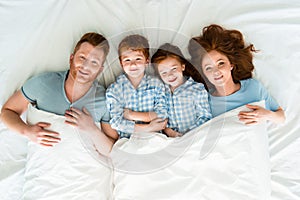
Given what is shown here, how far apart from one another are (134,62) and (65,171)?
0.42 metres

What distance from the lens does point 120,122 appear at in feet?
4.06

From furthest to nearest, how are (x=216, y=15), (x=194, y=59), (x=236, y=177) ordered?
(x=216, y=15) → (x=194, y=59) → (x=236, y=177)

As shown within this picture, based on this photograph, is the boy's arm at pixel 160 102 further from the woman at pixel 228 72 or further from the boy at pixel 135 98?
the woman at pixel 228 72

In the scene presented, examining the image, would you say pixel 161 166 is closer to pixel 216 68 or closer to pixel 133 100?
pixel 133 100

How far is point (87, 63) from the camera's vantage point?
126 centimetres

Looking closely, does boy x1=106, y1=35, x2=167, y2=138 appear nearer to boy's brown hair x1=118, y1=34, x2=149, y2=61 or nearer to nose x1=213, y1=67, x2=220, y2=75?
boy's brown hair x1=118, y1=34, x2=149, y2=61

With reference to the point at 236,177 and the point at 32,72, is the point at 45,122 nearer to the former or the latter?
the point at 32,72

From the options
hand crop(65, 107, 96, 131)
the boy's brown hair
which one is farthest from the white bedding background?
hand crop(65, 107, 96, 131)

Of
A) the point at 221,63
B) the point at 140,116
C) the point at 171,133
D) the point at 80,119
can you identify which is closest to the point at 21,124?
the point at 80,119

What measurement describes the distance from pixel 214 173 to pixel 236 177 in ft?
0.22

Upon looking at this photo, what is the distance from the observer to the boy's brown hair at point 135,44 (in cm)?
125

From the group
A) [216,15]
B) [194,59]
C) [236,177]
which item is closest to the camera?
[236,177]

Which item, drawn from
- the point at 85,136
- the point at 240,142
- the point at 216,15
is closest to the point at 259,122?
the point at 240,142

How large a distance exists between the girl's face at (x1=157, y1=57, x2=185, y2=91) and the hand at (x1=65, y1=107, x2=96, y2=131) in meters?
0.29
